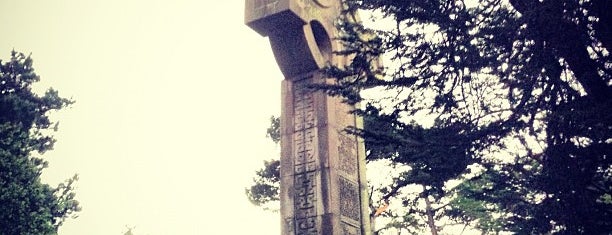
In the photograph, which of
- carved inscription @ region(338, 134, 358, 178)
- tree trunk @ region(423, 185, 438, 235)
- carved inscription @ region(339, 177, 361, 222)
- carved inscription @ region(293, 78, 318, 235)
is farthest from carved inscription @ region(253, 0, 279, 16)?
tree trunk @ region(423, 185, 438, 235)

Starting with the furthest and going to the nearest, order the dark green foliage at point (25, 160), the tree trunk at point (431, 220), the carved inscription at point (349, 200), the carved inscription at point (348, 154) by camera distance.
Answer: the tree trunk at point (431, 220) < the dark green foliage at point (25, 160) < the carved inscription at point (348, 154) < the carved inscription at point (349, 200)

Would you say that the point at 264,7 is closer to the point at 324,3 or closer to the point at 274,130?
the point at 324,3

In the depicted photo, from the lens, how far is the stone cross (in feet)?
23.9

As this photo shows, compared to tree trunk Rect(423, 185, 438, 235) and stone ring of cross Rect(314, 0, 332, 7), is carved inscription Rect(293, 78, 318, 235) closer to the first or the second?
stone ring of cross Rect(314, 0, 332, 7)

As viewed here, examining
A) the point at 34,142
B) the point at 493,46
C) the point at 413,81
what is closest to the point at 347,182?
the point at 413,81

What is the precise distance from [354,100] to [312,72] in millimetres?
2209

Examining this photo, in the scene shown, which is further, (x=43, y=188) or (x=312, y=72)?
(x=43, y=188)

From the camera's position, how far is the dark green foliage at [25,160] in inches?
592

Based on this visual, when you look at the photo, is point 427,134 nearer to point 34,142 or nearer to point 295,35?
point 295,35

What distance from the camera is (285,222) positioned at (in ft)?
24.3

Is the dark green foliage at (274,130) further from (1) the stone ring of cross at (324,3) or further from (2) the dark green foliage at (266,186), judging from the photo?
(1) the stone ring of cross at (324,3)

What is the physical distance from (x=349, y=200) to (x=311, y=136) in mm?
1118

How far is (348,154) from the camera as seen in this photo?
8039 millimetres

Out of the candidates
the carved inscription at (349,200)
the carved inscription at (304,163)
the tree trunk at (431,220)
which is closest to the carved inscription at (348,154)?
the carved inscription at (349,200)
